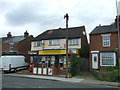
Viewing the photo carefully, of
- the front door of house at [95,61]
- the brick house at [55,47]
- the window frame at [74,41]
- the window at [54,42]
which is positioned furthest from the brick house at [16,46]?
the front door of house at [95,61]

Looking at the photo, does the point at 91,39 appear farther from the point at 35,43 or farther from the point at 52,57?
the point at 35,43

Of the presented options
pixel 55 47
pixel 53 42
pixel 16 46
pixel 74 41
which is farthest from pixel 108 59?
pixel 16 46

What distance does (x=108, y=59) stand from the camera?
20234 mm

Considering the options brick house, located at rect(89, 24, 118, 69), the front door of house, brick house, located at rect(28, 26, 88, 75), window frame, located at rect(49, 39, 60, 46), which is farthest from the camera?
window frame, located at rect(49, 39, 60, 46)

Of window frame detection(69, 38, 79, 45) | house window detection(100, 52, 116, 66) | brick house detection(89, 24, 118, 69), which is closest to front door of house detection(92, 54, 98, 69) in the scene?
brick house detection(89, 24, 118, 69)

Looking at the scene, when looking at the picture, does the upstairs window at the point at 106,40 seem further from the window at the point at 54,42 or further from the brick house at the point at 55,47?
the window at the point at 54,42

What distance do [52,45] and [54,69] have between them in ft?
25.6

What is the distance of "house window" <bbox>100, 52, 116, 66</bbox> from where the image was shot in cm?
1985

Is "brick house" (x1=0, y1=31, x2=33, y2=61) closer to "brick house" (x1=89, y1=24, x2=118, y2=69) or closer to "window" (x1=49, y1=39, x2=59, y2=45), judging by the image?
"window" (x1=49, y1=39, x2=59, y2=45)

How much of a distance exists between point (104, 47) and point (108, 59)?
6.42ft

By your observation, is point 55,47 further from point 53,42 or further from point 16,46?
point 16,46

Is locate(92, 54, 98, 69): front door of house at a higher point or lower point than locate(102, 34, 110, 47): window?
lower

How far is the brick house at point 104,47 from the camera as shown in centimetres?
2017

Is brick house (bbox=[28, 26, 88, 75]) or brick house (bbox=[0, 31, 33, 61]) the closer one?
brick house (bbox=[28, 26, 88, 75])
